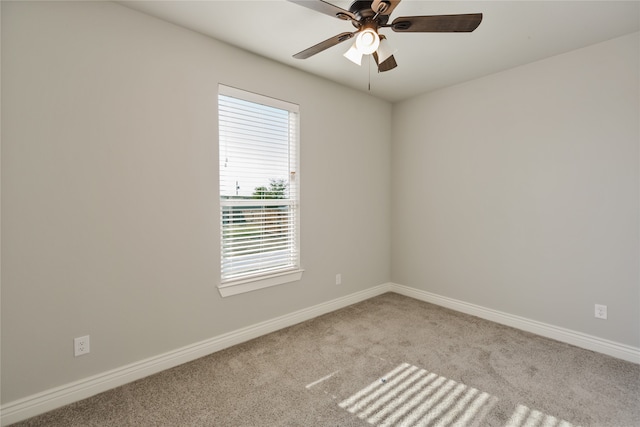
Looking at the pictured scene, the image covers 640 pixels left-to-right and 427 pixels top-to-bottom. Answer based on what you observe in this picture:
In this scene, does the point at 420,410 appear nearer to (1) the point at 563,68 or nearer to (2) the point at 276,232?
(2) the point at 276,232

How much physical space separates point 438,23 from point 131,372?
2917mm

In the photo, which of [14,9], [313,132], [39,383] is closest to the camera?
[14,9]

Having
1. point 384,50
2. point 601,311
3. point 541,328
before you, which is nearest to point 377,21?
point 384,50

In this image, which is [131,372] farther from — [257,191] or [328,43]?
[328,43]

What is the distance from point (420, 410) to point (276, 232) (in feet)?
6.01

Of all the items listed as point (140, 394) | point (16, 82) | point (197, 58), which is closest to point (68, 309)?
point (140, 394)

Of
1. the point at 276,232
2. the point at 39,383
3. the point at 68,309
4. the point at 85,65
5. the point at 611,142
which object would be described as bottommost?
the point at 39,383

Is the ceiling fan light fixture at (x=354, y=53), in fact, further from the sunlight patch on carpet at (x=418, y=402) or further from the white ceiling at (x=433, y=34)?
the sunlight patch on carpet at (x=418, y=402)

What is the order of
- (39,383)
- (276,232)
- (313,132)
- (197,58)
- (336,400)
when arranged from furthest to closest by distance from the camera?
1. (313,132)
2. (276,232)
3. (197,58)
4. (336,400)
5. (39,383)

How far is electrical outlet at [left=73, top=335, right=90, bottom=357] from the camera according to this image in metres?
1.89

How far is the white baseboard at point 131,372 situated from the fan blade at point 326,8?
8.10ft

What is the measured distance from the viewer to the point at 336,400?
1904mm

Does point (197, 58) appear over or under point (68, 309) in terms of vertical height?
over

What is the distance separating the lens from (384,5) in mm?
1524
